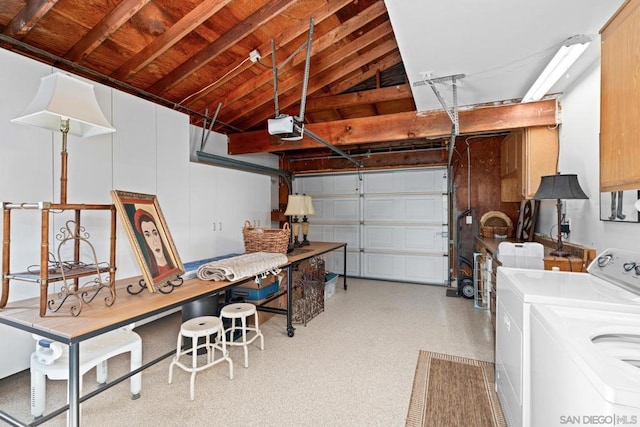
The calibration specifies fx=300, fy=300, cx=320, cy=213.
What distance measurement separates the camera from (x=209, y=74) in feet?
11.7

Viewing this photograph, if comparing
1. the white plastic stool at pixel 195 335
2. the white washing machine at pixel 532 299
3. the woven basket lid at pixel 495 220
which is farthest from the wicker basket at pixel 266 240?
the woven basket lid at pixel 495 220

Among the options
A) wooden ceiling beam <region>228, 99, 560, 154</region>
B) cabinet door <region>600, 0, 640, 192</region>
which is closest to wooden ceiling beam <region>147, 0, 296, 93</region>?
wooden ceiling beam <region>228, 99, 560, 154</region>

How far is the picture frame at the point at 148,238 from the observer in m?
1.82

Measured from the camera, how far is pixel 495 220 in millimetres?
5176

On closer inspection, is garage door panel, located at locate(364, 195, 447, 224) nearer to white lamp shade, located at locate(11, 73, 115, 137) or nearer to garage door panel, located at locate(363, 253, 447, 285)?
garage door panel, located at locate(363, 253, 447, 285)

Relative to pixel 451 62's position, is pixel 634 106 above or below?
below

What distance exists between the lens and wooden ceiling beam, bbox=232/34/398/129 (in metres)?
3.36

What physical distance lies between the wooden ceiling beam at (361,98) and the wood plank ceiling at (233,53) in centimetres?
1

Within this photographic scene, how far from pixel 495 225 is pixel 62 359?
572 cm

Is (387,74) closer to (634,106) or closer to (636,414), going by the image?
(634,106)

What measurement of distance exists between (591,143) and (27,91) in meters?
4.68

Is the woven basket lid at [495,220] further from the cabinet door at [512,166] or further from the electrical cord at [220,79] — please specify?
the electrical cord at [220,79]

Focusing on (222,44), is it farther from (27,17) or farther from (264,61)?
(27,17)

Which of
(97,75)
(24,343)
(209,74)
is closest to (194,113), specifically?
(209,74)
